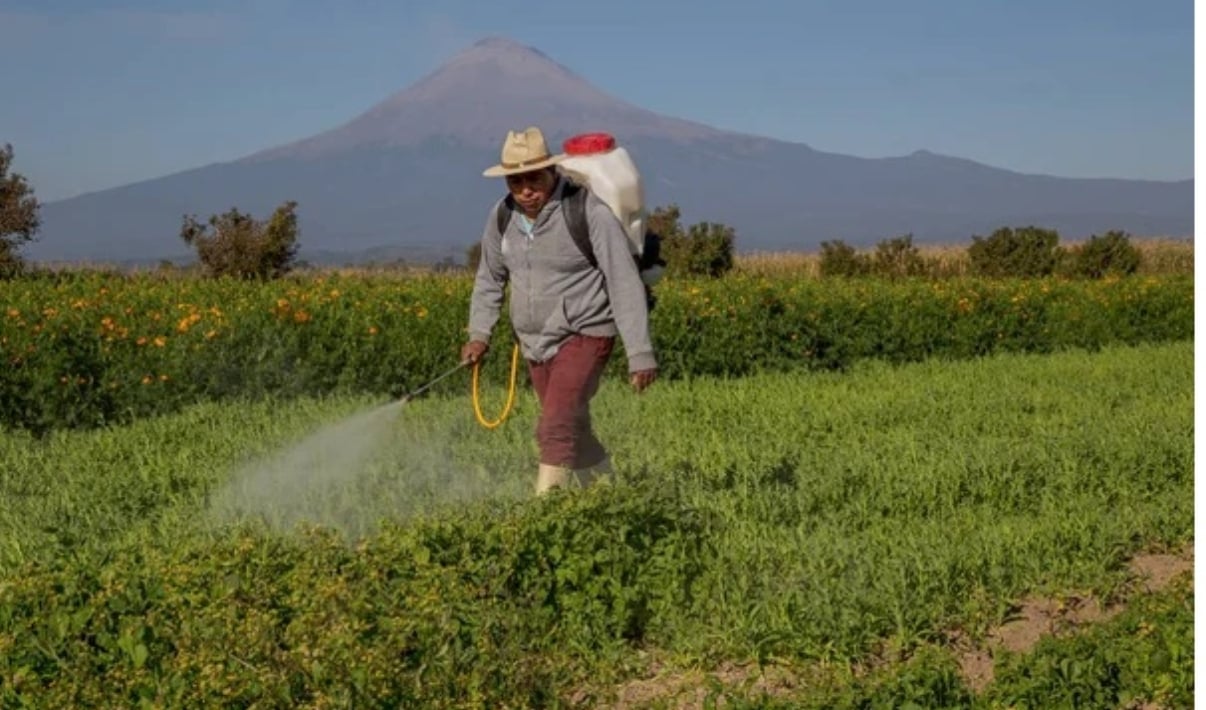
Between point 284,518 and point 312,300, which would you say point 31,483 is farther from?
point 312,300

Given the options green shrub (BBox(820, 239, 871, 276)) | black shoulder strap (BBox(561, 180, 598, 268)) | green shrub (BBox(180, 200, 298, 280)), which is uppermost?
black shoulder strap (BBox(561, 180, 598, 268))

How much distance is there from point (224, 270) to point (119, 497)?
74.9 feet

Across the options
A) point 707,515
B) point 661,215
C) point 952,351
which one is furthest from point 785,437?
point 661,215

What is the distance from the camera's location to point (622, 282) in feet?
24.3

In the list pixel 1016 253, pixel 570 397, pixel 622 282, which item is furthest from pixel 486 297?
pixel 1016 253

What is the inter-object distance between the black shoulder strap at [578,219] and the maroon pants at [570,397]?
1.32 ft

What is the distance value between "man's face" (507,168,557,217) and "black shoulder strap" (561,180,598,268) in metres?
0.08

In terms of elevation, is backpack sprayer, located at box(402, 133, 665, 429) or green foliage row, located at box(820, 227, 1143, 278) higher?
backpack sprayer, located at box(402, 133, 665, 429)

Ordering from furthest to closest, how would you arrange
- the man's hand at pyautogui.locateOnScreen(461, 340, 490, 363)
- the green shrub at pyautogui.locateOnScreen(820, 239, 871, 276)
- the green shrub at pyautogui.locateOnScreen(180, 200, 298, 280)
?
the green shrub at pyautogui.locateOnScreen(820, 239, 871, 276)
the green shrub at pyautogui.locateOnScreen(180, 200, 298, 280)
the man's hand at pyautogui.locateOnScreen(461, 340, 490, 363)

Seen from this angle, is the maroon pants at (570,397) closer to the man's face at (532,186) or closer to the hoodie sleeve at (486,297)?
the hoodie sleeve at (486,297)

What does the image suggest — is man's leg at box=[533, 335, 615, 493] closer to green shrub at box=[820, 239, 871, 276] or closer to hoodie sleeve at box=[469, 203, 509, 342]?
hoodie sleeve at box=[469, 203, 509, 342]

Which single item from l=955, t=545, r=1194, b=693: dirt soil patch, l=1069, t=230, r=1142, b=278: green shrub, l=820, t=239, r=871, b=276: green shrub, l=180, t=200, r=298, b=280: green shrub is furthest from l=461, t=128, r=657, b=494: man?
l=1069, t=230, r=1142, b=278: green shrub

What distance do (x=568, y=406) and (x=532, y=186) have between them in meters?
0.92

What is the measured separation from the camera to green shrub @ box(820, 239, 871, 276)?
34.8 metres
